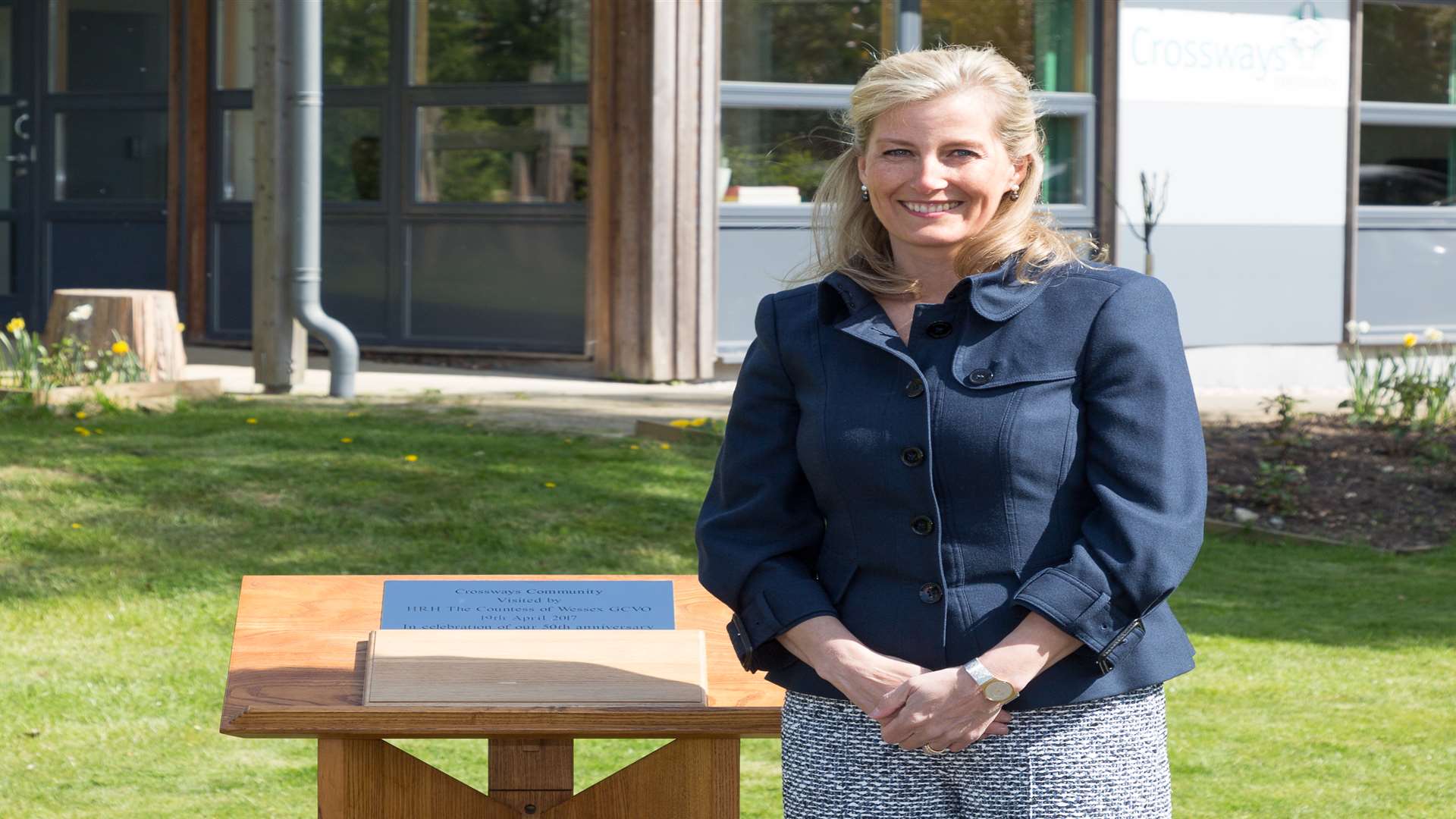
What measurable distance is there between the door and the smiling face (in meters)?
11.6

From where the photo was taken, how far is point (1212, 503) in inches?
319

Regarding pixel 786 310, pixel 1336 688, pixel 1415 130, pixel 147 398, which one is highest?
pixel 1415 130

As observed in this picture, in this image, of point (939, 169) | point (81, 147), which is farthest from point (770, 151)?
point (939, 169)

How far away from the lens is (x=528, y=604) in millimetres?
3164

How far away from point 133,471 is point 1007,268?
18.6 ft

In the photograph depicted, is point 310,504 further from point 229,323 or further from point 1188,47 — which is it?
point 1188,47

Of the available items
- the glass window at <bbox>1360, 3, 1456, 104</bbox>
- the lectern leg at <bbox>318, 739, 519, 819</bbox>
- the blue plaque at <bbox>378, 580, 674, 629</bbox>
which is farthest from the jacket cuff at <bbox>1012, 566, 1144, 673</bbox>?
the glass window at <bbox>1360, 3, 1456, 104</bbox>

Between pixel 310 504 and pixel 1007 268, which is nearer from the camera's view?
pixel 1007 268

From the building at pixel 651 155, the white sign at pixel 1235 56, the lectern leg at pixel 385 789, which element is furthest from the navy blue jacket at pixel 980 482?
the white sign at pixel 1235 56

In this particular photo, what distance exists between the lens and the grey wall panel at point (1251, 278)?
12.6 meters

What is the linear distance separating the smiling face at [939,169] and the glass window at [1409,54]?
11.6 meters

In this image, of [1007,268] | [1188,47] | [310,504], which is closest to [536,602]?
[1007,268]

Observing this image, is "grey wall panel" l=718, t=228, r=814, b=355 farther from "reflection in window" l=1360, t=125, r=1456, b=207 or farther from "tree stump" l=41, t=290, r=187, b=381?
"reflection in window" l=1360, t=125, r=1456, b=207

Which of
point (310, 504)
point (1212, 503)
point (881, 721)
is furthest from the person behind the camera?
point (1212, 503)
